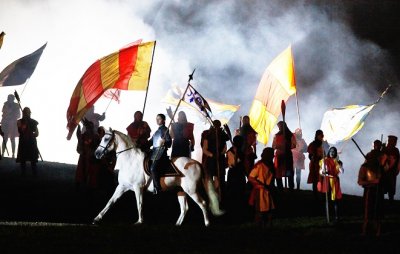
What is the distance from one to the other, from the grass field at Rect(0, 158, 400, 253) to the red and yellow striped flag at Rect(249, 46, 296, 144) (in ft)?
4.98

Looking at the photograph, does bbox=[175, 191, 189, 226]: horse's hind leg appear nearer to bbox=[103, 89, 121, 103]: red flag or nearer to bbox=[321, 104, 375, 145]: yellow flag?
bbox=[103, 89, 121, 103]: red flag

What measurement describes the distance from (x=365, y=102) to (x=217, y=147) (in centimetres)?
914

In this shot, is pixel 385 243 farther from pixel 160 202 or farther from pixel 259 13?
pixel 259 13

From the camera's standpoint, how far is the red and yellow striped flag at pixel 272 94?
18344 mm

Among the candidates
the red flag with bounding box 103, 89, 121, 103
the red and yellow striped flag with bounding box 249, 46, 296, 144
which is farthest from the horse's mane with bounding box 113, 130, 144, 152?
the red and yellow striped flag with bounding box 249, 46, 296, 144

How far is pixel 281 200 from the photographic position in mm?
17047

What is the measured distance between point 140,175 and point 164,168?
1.33 ft

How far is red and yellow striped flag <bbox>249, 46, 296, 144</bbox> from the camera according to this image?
18344 mm

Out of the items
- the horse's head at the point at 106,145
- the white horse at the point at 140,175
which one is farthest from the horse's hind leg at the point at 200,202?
the horse's head at the point at 106,145

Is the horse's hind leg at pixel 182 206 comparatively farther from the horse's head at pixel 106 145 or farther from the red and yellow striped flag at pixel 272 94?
the red and yellow striped flag at pixel 272 94

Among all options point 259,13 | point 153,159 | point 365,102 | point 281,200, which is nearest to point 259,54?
point 259,13

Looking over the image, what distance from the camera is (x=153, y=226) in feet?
43.8

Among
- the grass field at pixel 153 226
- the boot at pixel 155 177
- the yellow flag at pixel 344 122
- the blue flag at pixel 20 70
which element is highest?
the blue flag at pixel 20 70

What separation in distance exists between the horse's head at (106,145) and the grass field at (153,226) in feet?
3.61
